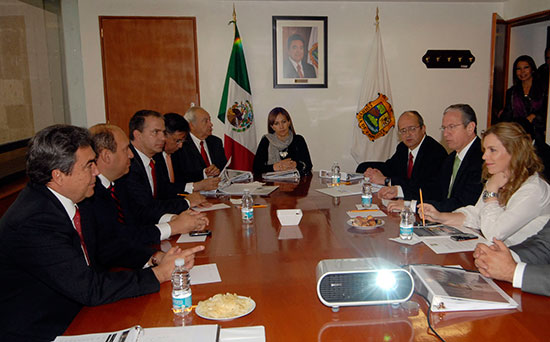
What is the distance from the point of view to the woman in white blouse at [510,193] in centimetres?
213

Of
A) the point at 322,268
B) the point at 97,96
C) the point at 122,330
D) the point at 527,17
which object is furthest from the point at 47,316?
the point at 527,17

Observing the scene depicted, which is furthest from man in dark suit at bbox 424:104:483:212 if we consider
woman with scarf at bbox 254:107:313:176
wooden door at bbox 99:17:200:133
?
wooden door at bbox 99:17:200:133

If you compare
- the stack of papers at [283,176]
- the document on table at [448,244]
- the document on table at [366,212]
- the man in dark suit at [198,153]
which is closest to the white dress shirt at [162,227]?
the document on table at [366,212]

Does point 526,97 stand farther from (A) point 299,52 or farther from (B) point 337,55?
(A) point 299,52

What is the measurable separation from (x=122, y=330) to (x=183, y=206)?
1.61 metres

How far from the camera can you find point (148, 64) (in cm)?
546

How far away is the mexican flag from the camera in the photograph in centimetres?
541

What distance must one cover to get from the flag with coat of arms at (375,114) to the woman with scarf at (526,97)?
1531mm

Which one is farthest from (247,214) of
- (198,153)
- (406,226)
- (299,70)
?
(299,70)

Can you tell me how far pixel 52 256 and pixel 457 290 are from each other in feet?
4.70

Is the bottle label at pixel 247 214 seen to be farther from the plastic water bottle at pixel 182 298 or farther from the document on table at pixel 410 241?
the plastic water bottle at pixel 182 298

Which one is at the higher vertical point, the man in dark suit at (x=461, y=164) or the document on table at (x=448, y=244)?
the man in dark suit at (x=461, y=164)

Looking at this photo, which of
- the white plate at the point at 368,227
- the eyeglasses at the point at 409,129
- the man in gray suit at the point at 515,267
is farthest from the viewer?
the eyeglasses at the point at 409,129

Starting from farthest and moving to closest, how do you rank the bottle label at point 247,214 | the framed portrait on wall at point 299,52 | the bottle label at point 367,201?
the framed portrait on wall at point 299,52 → the bottle label at point 367,201 → the bottle label at point 247,214
